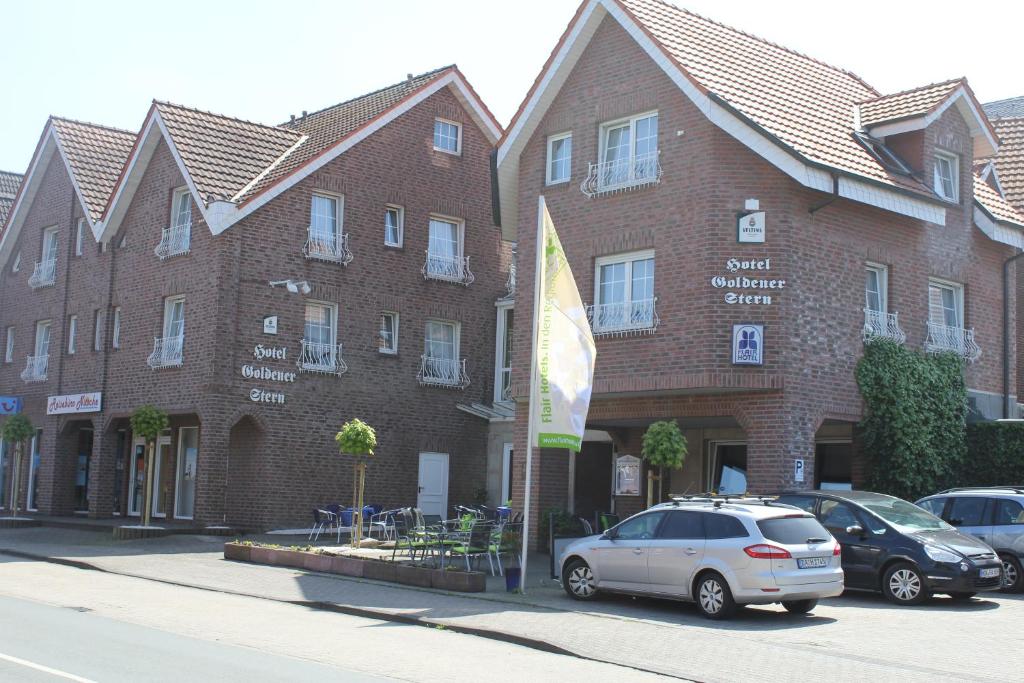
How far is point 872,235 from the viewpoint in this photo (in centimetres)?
2214

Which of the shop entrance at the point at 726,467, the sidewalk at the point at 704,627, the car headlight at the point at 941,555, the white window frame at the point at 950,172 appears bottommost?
the sidewalk at the point at 704,627

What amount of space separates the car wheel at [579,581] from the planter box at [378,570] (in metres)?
3.12

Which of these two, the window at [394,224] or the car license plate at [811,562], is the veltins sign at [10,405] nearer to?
the window at [394,224]

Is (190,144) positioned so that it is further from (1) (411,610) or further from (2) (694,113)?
(1) (411,610)

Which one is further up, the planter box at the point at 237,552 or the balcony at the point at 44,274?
the balcony at the point at 44,274

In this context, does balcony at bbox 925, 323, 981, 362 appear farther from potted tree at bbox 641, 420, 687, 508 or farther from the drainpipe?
potted tree at bbox 641, 420, 687, 508

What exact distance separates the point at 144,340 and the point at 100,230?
3.66 meters

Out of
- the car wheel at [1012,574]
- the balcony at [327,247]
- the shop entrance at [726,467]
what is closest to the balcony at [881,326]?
the shop entrance at [726,467]

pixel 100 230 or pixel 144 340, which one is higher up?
pixel 100 230

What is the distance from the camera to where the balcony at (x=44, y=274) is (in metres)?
35.6

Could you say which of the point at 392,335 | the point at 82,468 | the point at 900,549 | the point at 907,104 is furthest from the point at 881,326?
the point at 82,468

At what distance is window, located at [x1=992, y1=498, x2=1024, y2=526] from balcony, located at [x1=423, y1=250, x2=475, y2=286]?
1685 centimetres

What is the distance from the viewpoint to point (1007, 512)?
699 inches

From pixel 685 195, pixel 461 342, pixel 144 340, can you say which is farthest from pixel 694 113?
pixel 144 340
